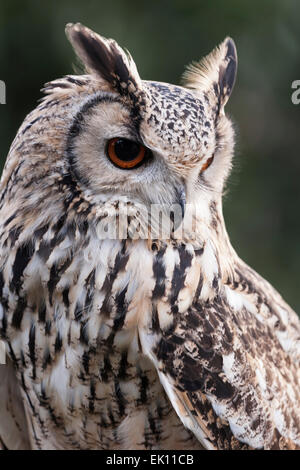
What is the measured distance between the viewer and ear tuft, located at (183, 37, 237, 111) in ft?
5.00

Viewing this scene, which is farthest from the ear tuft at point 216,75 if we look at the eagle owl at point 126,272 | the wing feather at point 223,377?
the wing feather at point 223,377

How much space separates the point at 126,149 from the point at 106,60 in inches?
7.4

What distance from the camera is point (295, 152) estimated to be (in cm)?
363

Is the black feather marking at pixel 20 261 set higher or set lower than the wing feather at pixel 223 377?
higher

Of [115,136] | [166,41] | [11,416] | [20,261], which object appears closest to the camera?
[115,136]

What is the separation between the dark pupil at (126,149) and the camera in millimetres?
1372

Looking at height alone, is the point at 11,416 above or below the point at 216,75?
below

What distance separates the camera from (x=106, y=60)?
55.8 inches

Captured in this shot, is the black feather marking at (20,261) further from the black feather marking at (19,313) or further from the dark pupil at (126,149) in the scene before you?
the dark pupil at (126,149)

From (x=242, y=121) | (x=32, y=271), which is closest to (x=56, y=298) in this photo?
(x=32, y=271)

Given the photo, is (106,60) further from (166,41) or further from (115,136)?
(166,41)

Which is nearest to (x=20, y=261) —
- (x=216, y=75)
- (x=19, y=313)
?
(x=19, y=313)

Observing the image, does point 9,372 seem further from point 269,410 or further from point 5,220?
point 269,410

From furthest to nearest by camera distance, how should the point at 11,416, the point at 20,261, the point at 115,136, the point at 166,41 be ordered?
the point at 166,41
the point at 11,416
the point at 20,261
the point at 115,136
